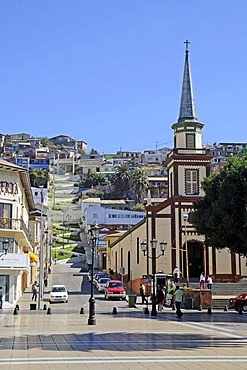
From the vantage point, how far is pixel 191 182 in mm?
56750

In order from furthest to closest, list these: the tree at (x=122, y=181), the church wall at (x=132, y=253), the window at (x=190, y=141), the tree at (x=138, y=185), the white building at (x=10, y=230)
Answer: the tree at (x=122, y=181)
the tree at (x=138, y=185)
the church wall at (x=132, y=253)
the window at (x=190, y=141)
the white building at (x=10, y=230)

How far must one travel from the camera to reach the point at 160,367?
1313 cm

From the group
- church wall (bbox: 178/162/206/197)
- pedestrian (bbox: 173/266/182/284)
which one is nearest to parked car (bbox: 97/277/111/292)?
pedestrian (bbox: 173/266/182/284)

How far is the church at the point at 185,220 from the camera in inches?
2142

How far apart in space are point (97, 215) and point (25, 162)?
220 ft

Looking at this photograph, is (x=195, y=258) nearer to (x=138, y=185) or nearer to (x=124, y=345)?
(x=124, y=345)

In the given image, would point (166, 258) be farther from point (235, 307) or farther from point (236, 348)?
point (236, 348)

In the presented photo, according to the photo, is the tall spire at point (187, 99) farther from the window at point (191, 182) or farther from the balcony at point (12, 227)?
the balcony at point (12, 227)

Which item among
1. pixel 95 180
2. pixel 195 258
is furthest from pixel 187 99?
pixel 95 180

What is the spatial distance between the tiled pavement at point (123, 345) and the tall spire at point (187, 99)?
1306 inches

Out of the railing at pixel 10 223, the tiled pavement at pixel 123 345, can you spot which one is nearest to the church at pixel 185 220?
the railing at pixel 10 223

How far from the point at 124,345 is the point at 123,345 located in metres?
0.04

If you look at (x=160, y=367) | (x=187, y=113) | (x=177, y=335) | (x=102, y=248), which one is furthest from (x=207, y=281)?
(x=102, y=248)

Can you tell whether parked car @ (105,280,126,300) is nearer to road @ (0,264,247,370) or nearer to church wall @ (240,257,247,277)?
church wall @ (240,257,247,277)
